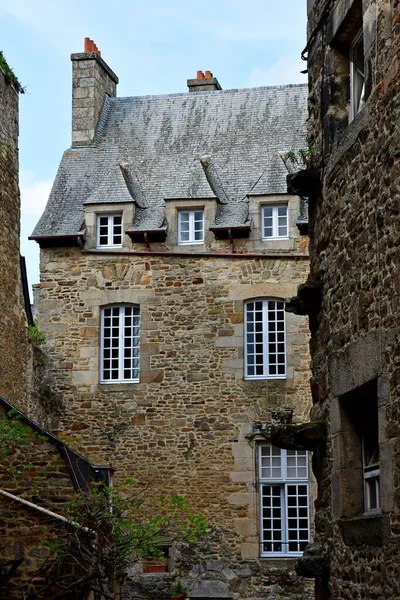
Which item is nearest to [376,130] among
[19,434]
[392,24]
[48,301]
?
[392,24]

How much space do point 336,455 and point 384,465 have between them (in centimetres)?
106

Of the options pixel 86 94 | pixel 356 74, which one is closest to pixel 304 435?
pixel 356 74

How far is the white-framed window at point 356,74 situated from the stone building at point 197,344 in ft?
31.7

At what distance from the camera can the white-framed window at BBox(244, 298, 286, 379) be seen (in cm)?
1859

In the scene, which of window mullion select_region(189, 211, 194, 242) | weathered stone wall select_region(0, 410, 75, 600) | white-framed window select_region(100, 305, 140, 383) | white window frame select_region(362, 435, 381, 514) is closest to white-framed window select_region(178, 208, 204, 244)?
window mullion select_region(189, 211, 194, 242)

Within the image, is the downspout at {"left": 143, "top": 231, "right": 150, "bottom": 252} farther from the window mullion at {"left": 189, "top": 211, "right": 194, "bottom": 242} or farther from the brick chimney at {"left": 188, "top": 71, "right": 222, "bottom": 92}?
the brick chimney at {"left": 188, "top": 71, "right": 222, "bottom": 92}

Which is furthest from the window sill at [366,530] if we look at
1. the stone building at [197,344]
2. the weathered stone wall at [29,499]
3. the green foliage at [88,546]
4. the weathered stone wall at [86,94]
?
the weathered stone wall at [86,94]

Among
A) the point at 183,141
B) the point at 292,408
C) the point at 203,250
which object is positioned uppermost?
the point at 183,141

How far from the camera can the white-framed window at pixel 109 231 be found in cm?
1942

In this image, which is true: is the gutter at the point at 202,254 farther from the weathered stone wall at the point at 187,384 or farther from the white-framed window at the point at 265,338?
the white-framed window at the point at 265,338

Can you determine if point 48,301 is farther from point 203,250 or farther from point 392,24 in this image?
point 392,24

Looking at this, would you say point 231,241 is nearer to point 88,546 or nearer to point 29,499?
point 29,499

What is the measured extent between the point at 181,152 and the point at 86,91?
2.12 m

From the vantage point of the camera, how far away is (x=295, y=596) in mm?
17500
